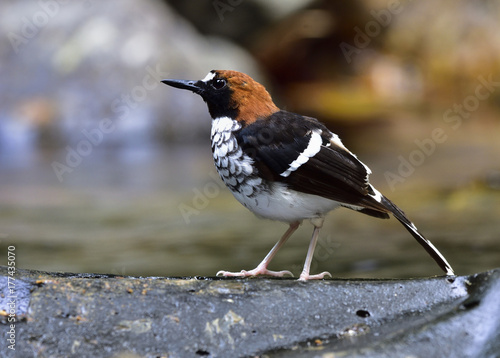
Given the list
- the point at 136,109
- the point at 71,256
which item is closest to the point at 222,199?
the point at 71,256

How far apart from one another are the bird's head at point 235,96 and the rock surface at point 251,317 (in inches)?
39.9

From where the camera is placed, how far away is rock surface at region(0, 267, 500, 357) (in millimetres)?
2766

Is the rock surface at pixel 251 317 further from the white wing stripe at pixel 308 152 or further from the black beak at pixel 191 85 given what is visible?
the black beak at pixel 191 85

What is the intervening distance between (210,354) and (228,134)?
1.38m

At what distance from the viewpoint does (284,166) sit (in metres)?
3.66

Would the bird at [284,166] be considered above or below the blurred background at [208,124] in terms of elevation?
above

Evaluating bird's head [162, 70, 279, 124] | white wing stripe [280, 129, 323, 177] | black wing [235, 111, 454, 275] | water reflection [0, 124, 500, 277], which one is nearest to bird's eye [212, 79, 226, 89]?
bird's head [162, 70, 279, 124]

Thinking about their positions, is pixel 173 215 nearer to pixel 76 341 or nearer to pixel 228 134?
pixel 228 134

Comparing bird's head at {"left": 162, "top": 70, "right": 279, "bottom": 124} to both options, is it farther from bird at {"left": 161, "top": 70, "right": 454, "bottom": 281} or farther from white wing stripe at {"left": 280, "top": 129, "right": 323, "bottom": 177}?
white wing stripe at {"left": 280, "top": 129, "right": 323, "bottom": 177}

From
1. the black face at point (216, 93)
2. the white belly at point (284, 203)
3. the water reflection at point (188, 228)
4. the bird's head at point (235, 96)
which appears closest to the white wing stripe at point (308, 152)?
the white belly at point (284, 203)

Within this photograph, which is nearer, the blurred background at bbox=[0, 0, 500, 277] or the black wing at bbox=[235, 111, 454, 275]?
the black wing at bbox=[235, 111, 454, 275]

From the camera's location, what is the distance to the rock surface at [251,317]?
9.07 feet

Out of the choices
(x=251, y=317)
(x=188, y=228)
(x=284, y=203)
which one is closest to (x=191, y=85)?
(x=284, y=203)

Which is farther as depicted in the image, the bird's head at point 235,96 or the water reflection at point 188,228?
the water reflection at point 188,228
